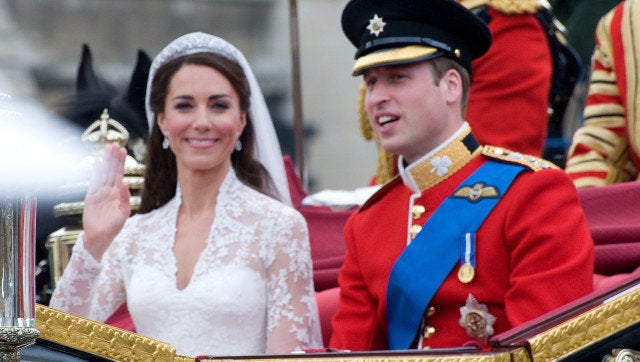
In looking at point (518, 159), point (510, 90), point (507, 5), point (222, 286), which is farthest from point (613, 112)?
point (222, 286)

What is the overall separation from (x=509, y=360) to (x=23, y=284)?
80 centimetres

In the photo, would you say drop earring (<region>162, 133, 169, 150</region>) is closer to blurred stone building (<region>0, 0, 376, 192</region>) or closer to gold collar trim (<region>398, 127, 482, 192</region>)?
gold collar trim (<region>398, 127, 482, 192</region>)

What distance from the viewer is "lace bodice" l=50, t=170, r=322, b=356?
2.98m

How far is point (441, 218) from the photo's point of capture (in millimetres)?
2693

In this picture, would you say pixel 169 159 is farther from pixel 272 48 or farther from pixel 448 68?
pixel 272 48

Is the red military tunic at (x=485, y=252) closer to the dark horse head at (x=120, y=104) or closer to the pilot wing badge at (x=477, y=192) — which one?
the pilot wing badge at (x=477, y=192)

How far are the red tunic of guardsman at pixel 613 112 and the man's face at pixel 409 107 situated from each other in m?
0.98

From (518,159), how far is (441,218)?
19 centimetres

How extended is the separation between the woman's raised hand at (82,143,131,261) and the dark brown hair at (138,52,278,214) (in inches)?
7.8

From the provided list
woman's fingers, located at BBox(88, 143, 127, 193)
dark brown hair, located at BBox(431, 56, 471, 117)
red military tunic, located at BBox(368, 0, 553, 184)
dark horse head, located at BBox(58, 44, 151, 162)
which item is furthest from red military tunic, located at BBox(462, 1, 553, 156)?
woman's fingers, located at BBox(88, 143, 127, 193)

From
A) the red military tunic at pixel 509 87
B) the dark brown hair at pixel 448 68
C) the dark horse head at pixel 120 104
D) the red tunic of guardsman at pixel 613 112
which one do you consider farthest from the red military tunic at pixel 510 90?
the dark brown hair at pixel 448 68

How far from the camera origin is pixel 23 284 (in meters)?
1.45

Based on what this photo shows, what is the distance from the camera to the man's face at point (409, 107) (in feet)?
8.81

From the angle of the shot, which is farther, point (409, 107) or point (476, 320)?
point (409, 107)
